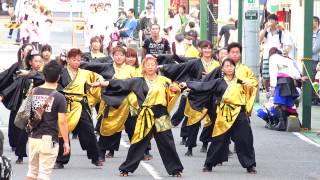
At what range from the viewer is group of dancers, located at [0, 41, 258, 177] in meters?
14.8

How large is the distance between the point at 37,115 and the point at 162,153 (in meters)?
3.26

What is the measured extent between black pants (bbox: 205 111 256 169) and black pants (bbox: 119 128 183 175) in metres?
0.68

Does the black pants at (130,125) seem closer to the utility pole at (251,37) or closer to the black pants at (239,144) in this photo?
the black pants at (239,144)

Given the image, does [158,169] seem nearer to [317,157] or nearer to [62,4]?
[317,157]

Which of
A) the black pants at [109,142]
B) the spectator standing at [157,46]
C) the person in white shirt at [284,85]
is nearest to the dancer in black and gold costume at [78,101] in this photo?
the black pants at [109,142]

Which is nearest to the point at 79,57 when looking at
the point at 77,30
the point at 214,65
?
the point at 214,65

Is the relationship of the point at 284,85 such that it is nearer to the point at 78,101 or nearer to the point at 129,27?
the point at 78,101

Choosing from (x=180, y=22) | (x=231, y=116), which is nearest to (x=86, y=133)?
(x=231, y=116)

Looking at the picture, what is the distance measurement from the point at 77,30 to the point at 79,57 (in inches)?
1213

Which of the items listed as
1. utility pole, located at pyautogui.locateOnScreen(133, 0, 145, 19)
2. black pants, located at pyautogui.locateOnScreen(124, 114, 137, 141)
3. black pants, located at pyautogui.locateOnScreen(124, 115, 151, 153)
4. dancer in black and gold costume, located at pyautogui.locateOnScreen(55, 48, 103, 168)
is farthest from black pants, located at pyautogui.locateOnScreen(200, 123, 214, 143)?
utility pole, located at pyautogui.locateOnScreen(133, 0, 145, 19)

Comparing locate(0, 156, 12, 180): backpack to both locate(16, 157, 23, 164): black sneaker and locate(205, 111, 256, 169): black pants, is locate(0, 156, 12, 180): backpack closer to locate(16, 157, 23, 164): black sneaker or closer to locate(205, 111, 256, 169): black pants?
locate(205, 111, 256, 169): black pants

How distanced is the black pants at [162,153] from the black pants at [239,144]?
0.68m

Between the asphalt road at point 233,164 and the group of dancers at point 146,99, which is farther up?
the group of dancers at point 146,99

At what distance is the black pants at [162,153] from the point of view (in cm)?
1478
